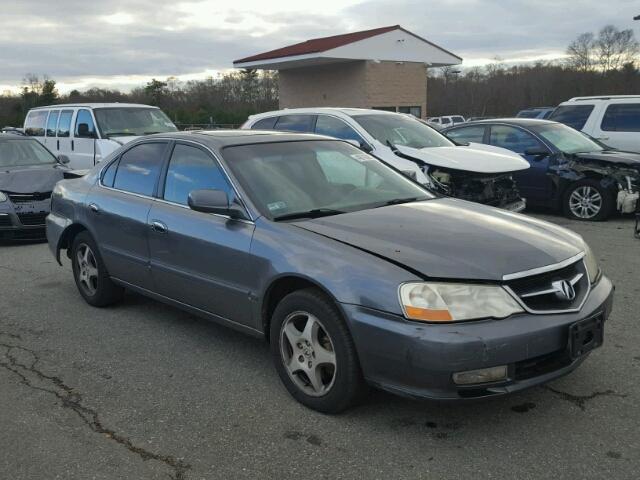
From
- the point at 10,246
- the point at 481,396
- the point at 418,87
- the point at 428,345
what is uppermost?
the point at 418,87

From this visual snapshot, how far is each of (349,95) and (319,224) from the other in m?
23.8

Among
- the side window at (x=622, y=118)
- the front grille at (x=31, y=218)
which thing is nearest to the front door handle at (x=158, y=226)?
the front grille at (x=31, y=218)

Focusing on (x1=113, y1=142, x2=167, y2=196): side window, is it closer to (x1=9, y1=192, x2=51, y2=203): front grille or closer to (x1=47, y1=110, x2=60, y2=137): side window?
(x1=9, y1=192, x2=51, y2=203): front grille

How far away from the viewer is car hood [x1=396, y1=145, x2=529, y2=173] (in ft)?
25.3

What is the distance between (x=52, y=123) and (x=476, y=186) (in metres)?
10.3

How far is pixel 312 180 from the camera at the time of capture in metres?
4.17

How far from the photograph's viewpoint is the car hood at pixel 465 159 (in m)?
7.70

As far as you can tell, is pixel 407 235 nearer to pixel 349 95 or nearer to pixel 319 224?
pixel 319 224

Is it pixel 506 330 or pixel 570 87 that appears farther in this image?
pixel 570 87

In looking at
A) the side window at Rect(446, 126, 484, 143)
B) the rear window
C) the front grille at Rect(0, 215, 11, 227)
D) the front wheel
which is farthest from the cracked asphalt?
the rear window

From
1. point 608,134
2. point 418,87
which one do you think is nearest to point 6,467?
point 608,134

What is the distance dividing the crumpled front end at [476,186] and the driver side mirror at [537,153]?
175 centimetres

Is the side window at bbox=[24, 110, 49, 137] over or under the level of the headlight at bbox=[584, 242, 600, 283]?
over

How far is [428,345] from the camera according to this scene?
2850 mm
